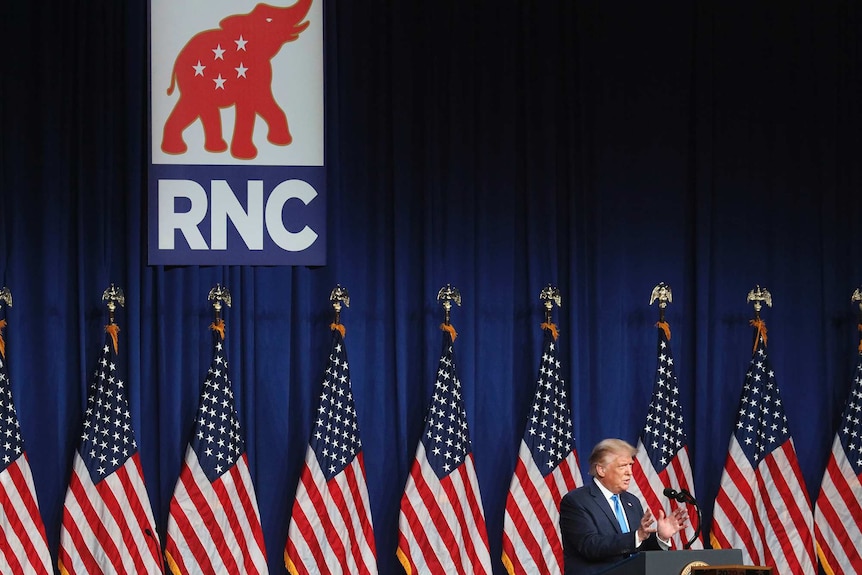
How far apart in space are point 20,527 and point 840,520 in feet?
17.0

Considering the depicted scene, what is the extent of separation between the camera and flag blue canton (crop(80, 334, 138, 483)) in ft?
27.3

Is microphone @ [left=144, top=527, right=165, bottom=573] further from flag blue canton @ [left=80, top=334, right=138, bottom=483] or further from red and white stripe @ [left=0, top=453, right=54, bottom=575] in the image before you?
red and white stripe @ [left=0, top=453, right=54, bottom=575]

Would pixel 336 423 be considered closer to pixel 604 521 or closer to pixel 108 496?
pixel 108 496

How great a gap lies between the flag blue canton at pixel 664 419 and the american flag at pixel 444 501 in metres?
1.21

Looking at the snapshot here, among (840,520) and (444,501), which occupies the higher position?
(444,501)

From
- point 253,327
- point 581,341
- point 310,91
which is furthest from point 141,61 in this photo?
point 581,341

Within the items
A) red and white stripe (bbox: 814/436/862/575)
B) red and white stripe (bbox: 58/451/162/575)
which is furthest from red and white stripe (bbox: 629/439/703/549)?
red and white stripe (bbox: 58/451/162/575)

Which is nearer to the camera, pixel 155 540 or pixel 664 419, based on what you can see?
pixel 155 540

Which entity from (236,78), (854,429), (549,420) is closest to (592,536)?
(549,420)

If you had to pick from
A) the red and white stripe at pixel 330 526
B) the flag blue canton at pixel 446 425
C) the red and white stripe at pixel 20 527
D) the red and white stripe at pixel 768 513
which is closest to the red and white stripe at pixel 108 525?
the red and white stripe at pixel 20 527

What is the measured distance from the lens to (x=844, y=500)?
8.88 meters

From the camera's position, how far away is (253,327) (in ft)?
28.7

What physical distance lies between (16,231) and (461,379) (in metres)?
3.00

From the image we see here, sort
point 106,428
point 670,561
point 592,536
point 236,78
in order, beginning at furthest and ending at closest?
point 236,78 → point 106,428 → point 592,536 → point 670,561
